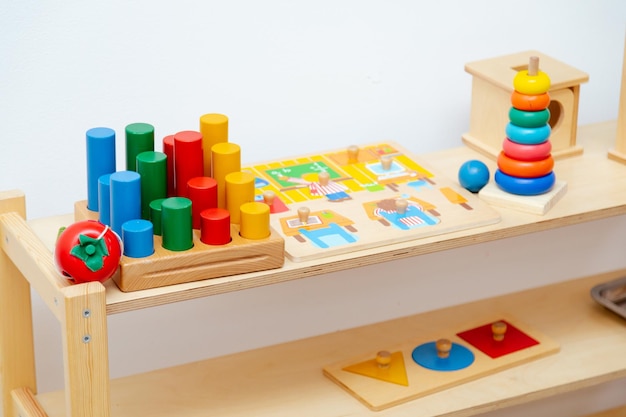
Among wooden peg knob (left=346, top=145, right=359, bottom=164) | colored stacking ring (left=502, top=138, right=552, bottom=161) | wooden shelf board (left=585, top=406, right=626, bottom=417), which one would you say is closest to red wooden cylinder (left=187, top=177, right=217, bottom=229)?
wooden peg knob (left=346, top=145, right=359, bottom=164)

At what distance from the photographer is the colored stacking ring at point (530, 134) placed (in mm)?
1511

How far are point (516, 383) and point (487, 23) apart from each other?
649 mm

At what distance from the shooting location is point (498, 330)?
1754 millimetres

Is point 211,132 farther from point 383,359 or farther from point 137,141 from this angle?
point 383,359

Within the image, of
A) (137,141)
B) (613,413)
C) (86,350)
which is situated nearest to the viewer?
(86,350)

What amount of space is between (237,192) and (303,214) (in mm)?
136

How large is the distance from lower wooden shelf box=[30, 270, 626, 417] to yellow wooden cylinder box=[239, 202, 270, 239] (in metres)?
0.35

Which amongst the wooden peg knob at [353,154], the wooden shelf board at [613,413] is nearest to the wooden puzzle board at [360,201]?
the wooden peg knob at [353,154]

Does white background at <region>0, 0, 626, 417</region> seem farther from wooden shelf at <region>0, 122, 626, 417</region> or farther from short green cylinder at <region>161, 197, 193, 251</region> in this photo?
short green cylinder at <region>161, 197, 193, 251</region>

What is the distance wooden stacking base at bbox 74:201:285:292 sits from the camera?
1.27 metres

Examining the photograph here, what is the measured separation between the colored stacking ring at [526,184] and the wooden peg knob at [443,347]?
0.97ft

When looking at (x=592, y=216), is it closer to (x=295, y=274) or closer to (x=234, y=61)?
(x=295, y=274)

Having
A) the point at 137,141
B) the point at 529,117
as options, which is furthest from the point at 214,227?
the point at 529,117

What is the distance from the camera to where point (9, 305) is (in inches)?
61.1
